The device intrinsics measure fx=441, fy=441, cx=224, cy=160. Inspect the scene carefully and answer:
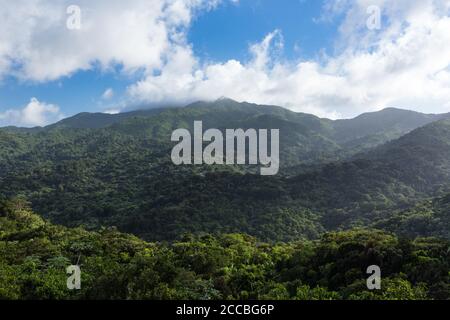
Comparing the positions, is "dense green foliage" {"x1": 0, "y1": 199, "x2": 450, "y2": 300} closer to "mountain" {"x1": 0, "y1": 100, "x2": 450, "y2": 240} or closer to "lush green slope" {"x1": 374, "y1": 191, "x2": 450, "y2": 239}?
"lush green slope" {"x1": 374, "y1": 191, "x2": 450, "y2": 239}

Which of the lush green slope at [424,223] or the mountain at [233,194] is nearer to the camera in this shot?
the lush green slope at [424,223]

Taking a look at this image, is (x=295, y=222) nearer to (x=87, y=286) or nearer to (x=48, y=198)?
(x=48, y=198)

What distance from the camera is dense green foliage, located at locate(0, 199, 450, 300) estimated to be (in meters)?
25.0

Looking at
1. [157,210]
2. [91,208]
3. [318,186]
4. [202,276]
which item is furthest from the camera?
[318,186]

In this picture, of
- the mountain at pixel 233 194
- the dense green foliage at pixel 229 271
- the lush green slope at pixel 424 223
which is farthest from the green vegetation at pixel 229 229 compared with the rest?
the mountain at pixel 233 194

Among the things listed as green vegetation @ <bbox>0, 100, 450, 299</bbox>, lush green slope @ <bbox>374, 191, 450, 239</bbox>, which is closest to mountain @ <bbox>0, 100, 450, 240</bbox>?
green vegetation @ <bbox>0, 100, 450, 299</bbox>

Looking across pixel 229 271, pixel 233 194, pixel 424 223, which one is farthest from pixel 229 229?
pixel 229 271

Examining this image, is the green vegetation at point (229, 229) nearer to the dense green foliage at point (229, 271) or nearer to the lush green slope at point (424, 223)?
the dense green foliage at point (229, 271)

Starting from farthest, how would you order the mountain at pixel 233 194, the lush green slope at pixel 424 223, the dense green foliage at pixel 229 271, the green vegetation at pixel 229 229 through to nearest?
the mountain at pixel 233 194 → the lush green slope at pixel 424 223 → the green vegetation at pixel 229 229 → the dense green foliage at pixel 229 271

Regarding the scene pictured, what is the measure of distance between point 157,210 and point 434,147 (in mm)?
127749

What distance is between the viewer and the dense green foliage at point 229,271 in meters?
25.0

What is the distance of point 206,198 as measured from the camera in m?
126

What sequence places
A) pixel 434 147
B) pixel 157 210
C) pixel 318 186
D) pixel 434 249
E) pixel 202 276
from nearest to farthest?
pixel 434 249, pixel 202 276, pixel 157 210, pixel 318 186, pixel 434 147

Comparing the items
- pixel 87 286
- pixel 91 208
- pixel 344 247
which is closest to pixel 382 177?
pixel 91 208
